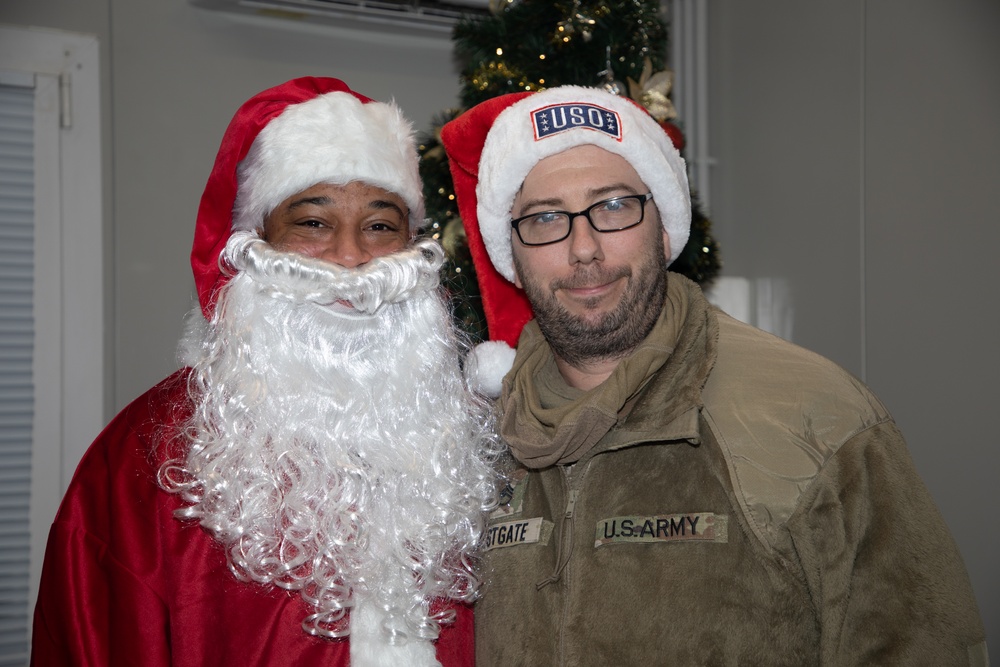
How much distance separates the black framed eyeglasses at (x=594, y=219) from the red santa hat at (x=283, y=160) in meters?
0.37

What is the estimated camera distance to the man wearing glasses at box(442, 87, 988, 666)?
1.52 meters

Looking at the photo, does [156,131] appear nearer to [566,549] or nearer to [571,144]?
[571,144]

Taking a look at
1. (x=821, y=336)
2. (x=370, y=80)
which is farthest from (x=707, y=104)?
(x=370, y=80)

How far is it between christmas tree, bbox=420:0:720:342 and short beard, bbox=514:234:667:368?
3.37ft

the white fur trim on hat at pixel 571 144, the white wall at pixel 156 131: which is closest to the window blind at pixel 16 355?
the white wall at pixel 156 131

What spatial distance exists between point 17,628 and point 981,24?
173 inches

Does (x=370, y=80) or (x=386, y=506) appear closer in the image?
(x=386, y=506)

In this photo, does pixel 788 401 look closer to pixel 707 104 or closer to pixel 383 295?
pixel 383 295

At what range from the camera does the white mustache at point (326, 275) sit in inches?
73.5

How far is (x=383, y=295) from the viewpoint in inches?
75.4

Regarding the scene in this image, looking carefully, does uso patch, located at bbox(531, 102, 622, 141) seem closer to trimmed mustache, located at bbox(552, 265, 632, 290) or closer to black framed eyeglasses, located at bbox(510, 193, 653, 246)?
black framed eyeglasses, located at bbox(510, 193, 653, 246)

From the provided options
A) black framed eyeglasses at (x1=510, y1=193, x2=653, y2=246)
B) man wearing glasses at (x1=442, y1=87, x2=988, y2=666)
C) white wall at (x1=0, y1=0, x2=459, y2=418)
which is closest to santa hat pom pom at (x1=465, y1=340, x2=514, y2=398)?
man wearing glasses at (x1=442, y1=87, x2=988, y2=666)

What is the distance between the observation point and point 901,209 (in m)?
3.20

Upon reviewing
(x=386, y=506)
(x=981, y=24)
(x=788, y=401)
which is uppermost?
(x=981, y=24)
